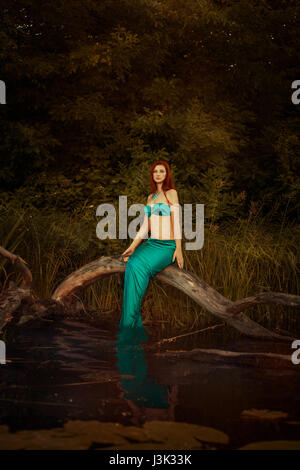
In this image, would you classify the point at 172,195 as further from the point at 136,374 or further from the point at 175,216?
the point at 136,374

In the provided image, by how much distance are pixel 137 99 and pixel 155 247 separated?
6780mm

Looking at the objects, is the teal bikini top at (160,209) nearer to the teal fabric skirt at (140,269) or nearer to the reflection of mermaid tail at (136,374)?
the teal fabric skirt at (140,269)

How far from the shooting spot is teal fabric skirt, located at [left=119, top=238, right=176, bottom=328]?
22.2ft

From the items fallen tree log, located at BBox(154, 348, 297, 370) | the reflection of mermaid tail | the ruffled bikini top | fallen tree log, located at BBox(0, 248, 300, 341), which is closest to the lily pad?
the reflection of mermaid tail

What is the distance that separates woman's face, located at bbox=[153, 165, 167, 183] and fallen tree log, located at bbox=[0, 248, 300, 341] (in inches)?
39.7

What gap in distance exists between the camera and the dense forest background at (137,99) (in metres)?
11.2

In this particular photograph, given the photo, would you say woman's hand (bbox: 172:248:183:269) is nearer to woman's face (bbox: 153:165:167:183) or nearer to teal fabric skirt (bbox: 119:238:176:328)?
teal fabric skirt (bbox: 119:238:176:328)

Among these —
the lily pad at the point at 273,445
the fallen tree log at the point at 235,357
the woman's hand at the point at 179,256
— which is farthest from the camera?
the woman's hand at the point at 179,256

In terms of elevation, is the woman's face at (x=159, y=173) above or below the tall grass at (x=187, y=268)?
above

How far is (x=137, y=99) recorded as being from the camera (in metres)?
12.9

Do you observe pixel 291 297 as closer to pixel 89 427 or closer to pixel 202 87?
pixel 89 427

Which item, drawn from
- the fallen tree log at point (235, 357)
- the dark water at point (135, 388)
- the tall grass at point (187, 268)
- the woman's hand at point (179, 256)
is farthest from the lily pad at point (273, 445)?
the tall grass at point (187, 268)

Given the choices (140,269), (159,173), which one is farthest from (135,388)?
(159,173)

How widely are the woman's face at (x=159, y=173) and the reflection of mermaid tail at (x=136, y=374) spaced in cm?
175
